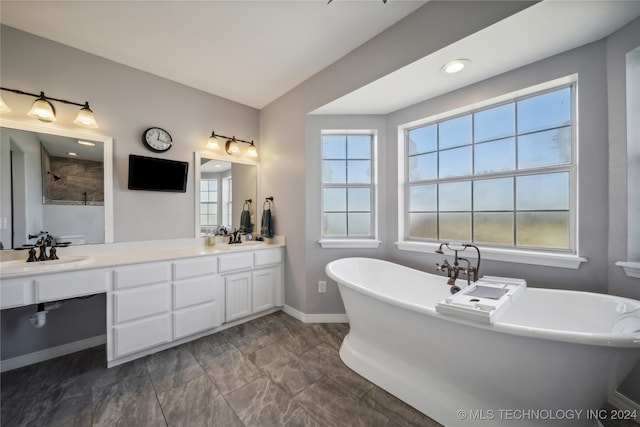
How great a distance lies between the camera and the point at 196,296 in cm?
214

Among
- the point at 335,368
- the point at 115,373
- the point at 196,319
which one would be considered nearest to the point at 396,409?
the point at 335,368

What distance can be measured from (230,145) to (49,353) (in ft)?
8.10

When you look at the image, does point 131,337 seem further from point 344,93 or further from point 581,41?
point 581,41

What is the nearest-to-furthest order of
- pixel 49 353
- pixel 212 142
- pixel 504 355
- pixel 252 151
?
pixel 504 355 < pixel 49 353 < pixel 212 142 < pixel 252 151

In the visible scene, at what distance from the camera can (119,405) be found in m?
1.43

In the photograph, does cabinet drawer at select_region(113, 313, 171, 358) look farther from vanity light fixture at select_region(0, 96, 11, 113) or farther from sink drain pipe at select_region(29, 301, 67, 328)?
vanity light fixture at select_region(0, 96, 11, 113)

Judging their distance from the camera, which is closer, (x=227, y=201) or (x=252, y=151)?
(x=227, y=201)

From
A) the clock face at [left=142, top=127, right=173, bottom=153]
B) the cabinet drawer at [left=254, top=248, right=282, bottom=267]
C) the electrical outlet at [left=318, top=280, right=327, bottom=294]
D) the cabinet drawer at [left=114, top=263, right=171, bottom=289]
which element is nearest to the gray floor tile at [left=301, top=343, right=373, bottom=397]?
the electrical outlet at [left=318, top=280, right=327, bottom=294]

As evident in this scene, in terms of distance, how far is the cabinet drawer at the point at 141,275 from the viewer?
177 centimetres

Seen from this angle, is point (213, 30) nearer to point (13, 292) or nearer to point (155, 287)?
point (155, 287)

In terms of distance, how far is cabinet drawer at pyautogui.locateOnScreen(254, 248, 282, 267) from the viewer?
260 cm

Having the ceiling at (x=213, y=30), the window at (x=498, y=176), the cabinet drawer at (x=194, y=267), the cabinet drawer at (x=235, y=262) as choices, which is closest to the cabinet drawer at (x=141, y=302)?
the cabinet drawer at (x=194, y=267)

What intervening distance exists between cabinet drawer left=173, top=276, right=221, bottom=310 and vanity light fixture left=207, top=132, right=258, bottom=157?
4.94 ft

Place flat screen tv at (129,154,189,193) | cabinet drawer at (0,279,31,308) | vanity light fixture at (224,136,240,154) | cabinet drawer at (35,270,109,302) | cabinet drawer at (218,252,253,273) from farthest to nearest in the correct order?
vanity light fixture at (224,136,240,154) → cabinet drawer at (218,252,253,273) → flat screen tv at (129,154,189,193) → cabinet drawer at (35,270,109,302) → cabinet drawer at (0,279,31,308)
